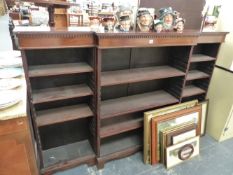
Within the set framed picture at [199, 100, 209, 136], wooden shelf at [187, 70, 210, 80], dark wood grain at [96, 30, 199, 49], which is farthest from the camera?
framed picture at [199, 100, 209, 136]

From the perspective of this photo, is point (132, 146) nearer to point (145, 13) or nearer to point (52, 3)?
point (145, 13)

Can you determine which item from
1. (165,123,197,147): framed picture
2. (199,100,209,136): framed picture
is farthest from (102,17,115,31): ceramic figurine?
(199,100,209,136): framed picture

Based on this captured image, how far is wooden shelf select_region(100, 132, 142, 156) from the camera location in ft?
6.52

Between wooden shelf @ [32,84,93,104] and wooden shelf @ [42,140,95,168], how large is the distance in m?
0.69

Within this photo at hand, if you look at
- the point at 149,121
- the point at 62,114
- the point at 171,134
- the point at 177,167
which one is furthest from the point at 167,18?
the point at 177,167

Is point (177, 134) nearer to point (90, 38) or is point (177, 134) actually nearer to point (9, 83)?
point (90, 38)

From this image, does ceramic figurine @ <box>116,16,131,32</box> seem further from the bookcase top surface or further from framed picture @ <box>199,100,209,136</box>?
framed picture @ <box>199,100,209,136</box>

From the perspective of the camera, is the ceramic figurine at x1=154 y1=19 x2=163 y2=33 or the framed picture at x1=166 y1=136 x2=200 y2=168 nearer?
the ceramic figurine at x1=154 y1=19 x2=163 y2=33

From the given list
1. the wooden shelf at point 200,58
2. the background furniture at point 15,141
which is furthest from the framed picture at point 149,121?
the background furniture at point 15,141

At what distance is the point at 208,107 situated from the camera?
94.8 inches

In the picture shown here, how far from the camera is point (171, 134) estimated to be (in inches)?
74.5

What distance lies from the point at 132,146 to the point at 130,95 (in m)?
0.56

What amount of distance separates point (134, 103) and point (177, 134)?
1.80ft

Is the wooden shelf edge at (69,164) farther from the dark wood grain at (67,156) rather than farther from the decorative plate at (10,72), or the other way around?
the decorative plate at (10,72)
